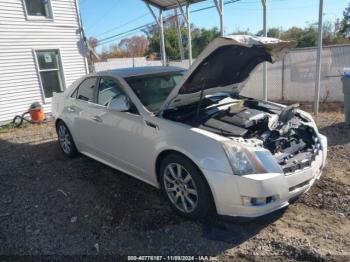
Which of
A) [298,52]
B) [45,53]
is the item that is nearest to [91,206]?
[298,52]

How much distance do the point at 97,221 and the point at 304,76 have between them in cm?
782

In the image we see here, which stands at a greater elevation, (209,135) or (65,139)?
(209,135)

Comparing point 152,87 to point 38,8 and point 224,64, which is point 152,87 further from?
point 38,8

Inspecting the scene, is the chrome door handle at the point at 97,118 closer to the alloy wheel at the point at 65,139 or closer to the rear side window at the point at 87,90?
the rear side window at the point at 87,90

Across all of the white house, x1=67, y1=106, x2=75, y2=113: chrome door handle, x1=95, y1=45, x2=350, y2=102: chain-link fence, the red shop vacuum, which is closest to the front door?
x1=67, y1=106, x2=75, y2=113: chrome door handle

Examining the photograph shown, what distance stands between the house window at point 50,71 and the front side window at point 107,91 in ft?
23.9

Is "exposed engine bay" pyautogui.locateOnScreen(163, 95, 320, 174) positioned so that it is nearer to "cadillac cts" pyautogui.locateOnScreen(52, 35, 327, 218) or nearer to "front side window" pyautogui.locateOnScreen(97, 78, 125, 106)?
"cadillac cts" pyautogui.locateOnScreen(52, 35, 327, 218)

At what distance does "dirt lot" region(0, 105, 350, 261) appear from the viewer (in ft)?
9.22

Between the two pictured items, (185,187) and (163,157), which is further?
(163,157)

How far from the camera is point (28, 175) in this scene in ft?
16.3

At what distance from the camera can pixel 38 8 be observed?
10609mm

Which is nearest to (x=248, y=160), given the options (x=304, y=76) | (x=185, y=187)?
(x=185, y=187)

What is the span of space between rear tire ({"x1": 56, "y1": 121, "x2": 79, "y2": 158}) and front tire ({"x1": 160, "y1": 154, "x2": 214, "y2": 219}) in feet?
8.28

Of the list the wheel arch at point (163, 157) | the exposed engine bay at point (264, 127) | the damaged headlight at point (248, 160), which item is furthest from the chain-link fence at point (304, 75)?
the damaged headlight at point (248, 160)
